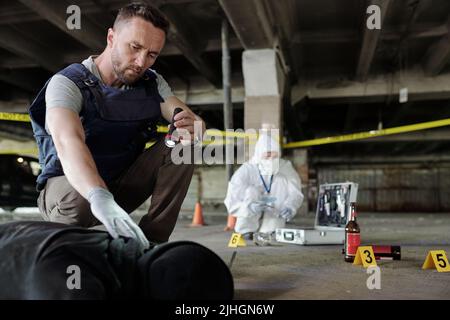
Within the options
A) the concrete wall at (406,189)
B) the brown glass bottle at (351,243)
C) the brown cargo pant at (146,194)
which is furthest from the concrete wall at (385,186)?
the brown cargo pant at (146,194)

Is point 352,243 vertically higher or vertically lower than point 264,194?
lower

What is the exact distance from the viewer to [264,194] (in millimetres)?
4051

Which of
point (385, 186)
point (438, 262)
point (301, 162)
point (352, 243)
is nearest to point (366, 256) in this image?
point (352, 243)

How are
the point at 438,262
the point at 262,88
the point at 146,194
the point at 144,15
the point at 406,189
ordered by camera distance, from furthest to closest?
the point at 406,189
the point at 262,88
the point at 146,194
the point at 438,262
the point at 144,15

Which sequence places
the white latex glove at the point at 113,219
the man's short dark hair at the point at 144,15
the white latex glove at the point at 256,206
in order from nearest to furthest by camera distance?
the white latex glove at the point at 113,219
the man's short dark hair at the point at 144,15
the white latex glove at the point at 256,206

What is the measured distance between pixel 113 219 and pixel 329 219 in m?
2.64

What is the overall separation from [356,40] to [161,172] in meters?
5.14

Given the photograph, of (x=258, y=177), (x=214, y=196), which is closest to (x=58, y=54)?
(x=258, y=177)

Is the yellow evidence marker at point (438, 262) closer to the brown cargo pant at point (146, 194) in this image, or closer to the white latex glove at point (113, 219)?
the brown cargo pant at point (146, 194)

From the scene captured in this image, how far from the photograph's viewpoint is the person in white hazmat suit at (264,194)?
394 cm

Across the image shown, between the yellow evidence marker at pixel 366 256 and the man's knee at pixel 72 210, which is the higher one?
the man's knee at pixel 72 210

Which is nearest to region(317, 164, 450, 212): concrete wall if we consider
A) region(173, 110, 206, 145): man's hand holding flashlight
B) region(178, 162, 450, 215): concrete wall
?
region(178, 162, 450, 215): concrete wall

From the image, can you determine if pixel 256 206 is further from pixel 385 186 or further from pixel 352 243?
pixel 385 186

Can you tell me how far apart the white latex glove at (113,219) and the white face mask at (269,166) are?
2632 millimetres
